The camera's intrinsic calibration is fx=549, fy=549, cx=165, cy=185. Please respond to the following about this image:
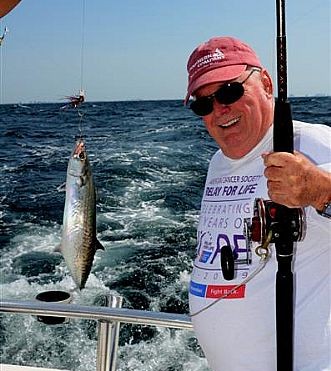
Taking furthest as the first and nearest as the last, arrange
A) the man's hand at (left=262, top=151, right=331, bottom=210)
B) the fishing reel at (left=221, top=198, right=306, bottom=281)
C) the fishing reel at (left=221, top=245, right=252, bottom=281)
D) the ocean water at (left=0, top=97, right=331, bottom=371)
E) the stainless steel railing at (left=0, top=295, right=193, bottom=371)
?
the ocean water at (left=0, top=97, right=331, bottom=371), the stainless steel railing at (left=0, top=295, right=193, bottom=371), the fishing reel at (left=221, top=245, right=252, bottom=281), the fishing reel at (left=221, top=198, right=306, bottom=281), the man's hand at (left=262, top=151, right=331, bottom=210)

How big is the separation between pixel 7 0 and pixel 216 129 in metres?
0.83

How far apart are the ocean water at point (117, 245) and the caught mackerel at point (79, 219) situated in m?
0.22

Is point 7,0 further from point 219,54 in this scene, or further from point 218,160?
point 218,160

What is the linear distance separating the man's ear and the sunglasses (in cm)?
4

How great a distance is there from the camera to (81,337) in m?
5.16

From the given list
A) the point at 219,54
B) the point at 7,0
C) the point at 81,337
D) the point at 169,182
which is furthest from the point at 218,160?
the point at 169,182

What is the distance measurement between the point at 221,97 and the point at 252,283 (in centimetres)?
62

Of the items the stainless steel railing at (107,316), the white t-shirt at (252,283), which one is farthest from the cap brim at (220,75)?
the stainless steel railing at (107,316)

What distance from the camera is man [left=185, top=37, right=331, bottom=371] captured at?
150 cm

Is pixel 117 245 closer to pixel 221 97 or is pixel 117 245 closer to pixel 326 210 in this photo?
pixel 221 97

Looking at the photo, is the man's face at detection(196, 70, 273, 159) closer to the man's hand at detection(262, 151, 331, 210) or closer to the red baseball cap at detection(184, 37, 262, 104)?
the red baseball cap at detection(184, 37, 262, 104)

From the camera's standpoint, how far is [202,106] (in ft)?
6.19

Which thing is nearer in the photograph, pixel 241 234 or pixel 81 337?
pixel 241 234

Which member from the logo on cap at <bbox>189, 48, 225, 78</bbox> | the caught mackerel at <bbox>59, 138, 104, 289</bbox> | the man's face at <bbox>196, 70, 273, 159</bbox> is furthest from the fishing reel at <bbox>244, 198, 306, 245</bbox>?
the caught mackerel at <bbox>59, 138, 104, 289</bbox>
